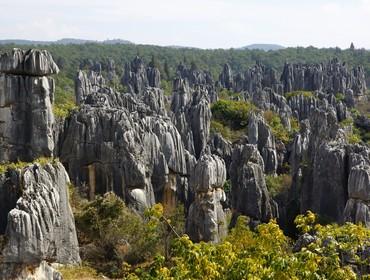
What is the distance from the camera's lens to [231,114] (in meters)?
54.9

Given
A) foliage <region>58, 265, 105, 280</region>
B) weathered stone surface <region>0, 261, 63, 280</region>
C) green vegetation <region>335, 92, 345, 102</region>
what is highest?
green vegetation <region>335, 92, 345, 102</region>

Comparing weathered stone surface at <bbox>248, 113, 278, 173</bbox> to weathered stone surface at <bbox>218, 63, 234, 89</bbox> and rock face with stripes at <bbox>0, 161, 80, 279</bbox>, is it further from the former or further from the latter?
weathered stone surface at <bbox>218, 63, 234, 89</bbox>

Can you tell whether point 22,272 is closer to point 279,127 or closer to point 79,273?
point 79,273

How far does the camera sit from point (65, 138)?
Result: 85.9 feet

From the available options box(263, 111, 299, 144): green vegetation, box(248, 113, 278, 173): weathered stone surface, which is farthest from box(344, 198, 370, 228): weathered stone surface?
box(263, 111, 299, 144): green vegetation

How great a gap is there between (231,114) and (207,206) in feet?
108

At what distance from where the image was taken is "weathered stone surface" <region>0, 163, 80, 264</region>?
16.6 metres

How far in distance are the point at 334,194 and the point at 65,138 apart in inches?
448

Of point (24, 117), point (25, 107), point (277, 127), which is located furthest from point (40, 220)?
point (277, 127)

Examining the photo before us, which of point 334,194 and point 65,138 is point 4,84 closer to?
point 65,138

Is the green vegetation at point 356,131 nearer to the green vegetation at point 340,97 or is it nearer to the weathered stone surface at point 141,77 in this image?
the green vegetation at point 340,97

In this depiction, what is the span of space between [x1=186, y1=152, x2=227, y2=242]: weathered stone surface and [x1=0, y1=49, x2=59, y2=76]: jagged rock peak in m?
6.43

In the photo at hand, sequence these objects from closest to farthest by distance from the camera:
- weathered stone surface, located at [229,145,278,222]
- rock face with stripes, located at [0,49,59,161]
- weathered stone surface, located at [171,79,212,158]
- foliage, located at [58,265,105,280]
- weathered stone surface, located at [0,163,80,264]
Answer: weathered stone surface, located at [0,163,80,264]
foliage, located at [58,265,105,280]
rock face with stripes, located at [0,49,59,161]
weathered stone surface, located at [229,145,278,222]
weathered stone surface, located at [171,79,212,158]

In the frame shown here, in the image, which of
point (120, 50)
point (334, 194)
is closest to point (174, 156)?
point (334, 194)
